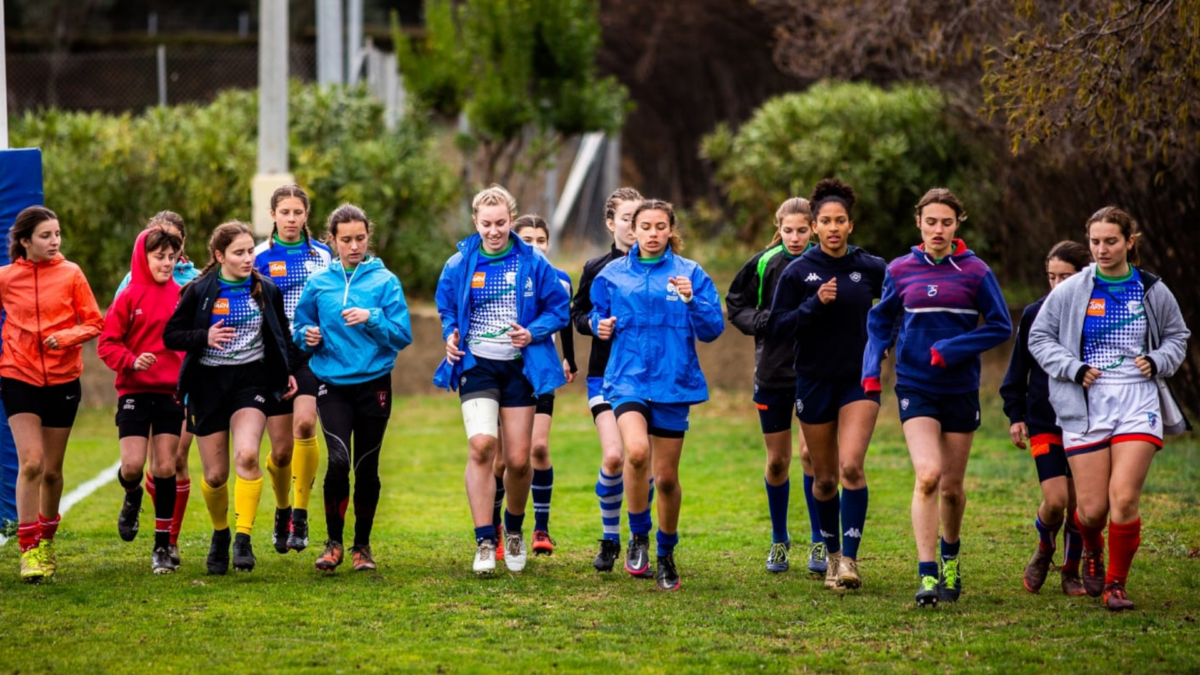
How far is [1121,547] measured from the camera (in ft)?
23.1

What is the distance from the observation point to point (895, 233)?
63.3 feet

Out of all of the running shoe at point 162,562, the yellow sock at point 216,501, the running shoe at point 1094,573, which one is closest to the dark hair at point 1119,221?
the running shoe at point 1094,573

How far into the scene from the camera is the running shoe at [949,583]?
730cm

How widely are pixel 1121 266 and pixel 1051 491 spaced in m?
1.21

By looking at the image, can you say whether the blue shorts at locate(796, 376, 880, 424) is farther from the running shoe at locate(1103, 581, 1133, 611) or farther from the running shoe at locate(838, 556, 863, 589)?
the running shoe at locate(1103, 581, 1133, 611)

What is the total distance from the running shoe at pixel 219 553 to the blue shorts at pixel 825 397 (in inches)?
128

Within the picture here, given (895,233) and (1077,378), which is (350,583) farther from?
(895,233)

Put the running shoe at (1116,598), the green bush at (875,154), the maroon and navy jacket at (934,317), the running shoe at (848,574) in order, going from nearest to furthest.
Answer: the running shoe at (1116,598)
the maroon and navy jacket at (934,317)
the running shoe at (848,574)
the green bush at (875,154)

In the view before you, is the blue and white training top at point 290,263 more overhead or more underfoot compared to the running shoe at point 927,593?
more overhead

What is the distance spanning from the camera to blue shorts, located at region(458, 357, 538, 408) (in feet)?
26.3

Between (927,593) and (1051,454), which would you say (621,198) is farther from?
(927,593)

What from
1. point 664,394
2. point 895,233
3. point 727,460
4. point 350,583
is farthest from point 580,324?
point 895,233

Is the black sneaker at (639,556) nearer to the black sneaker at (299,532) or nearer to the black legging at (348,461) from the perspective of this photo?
the black legging at (348,461)

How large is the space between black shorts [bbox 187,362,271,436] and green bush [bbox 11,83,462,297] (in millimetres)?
10618
